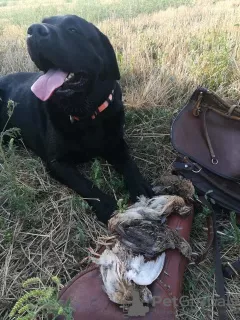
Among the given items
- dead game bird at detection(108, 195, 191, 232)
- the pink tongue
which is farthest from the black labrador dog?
dead game bird at detection(108, 195, 191, 232)

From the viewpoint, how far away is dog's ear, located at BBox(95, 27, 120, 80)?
222 centimetres

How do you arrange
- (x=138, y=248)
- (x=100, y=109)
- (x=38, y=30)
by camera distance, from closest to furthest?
(x=138, y=248) < (x=38, y=30) < (x=100, y=109)

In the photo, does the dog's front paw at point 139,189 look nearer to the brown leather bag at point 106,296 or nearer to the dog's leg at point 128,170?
the dog's leg at point 128,170

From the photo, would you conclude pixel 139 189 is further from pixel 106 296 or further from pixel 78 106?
pixel 106 296

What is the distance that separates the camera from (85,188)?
2.11 m

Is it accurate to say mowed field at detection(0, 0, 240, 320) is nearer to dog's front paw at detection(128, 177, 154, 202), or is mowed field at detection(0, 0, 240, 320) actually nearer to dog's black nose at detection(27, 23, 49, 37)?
dog's front paw at detection(128, 177, 154, 202)

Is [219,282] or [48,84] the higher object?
[48,84]

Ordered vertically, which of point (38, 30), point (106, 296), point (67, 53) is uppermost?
point (38, 30)

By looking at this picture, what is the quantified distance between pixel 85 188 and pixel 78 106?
0.48 metres

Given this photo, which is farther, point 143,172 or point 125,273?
point 143,172

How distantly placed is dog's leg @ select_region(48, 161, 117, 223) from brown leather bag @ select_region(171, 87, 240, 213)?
445 mm

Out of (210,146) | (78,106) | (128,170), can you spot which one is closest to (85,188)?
(128,170)

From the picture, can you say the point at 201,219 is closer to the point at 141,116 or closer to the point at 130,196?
the point at 130,196

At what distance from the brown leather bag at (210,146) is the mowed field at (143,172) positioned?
20 cm
